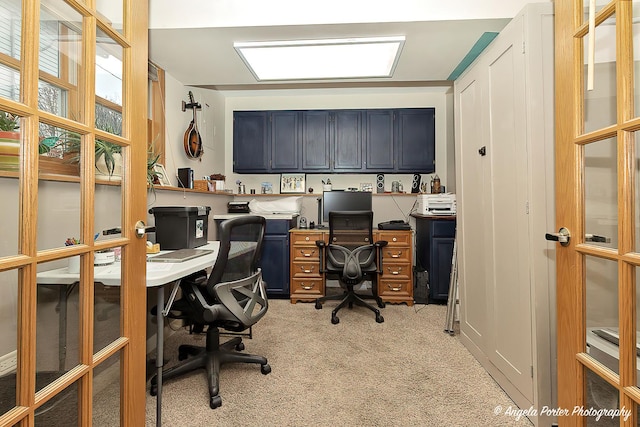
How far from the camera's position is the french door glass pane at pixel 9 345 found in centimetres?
65

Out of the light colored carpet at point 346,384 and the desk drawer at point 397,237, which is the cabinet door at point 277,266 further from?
the desk drawer at point 397,237

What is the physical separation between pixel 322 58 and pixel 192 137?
1.55 meters

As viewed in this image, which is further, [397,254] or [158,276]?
[397,254]

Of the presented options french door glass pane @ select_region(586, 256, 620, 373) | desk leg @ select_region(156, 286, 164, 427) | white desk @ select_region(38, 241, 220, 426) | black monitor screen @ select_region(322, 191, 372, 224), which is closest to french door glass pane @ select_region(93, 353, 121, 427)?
white desk @ select_region(38, 241, 220, 426)

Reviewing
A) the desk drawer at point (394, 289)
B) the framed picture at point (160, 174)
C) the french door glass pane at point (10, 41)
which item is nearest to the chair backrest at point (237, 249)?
the french door glass pane at point (10, 41)

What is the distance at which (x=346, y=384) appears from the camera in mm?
1700

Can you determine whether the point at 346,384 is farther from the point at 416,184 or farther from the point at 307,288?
the point at 416,184

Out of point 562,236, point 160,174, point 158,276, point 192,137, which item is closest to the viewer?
point 562,236

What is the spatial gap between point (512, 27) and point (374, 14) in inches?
31.8

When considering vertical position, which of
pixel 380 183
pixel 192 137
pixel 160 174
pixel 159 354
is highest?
pixel 192 137

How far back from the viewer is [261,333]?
2389mm

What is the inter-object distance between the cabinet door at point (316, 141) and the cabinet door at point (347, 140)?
90mm

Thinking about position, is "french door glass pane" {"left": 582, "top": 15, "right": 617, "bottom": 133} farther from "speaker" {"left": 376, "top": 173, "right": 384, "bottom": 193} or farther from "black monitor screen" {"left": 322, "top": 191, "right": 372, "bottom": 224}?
"speaker" {"left": 376, "top": 173, "right": 384, "bottom": 193}

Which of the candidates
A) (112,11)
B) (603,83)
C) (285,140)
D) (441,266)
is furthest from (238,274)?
(285,140)
